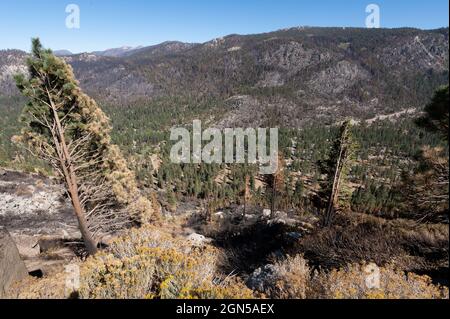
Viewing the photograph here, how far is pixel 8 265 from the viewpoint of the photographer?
290 inches

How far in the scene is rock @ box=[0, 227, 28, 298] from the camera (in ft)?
22.7

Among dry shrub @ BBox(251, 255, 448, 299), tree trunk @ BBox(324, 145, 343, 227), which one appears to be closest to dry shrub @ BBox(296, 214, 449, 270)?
dry shrub @ BBox(251, 255, 448, 299)

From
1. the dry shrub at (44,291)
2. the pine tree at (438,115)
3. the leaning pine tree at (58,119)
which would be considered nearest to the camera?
the dry shrub at (44,291)

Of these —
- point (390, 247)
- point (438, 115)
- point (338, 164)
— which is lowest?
point (390, 247)

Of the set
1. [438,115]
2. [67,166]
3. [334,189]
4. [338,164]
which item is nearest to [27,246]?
[67,166]

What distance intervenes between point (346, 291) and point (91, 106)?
40.4ft

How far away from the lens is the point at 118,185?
1451cm

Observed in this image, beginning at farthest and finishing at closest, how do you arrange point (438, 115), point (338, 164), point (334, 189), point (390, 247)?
1. point (334, 189)
2. point (338, 164)
3. point (390, 247)
4. point (438, 115)

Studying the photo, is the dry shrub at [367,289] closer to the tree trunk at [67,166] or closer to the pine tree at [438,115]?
the pine tree at [438,115]

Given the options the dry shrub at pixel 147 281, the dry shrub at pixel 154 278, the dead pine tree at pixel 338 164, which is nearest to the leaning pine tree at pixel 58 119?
the dry shrub at pixel 147 281

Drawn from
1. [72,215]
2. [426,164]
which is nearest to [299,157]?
[72,215]

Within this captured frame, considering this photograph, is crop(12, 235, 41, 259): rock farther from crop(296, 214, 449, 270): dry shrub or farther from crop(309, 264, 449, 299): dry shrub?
crop(309, 264, 449, 299): dry shrub

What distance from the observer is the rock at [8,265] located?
272 inches

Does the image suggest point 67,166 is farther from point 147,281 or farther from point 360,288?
point 360,288
